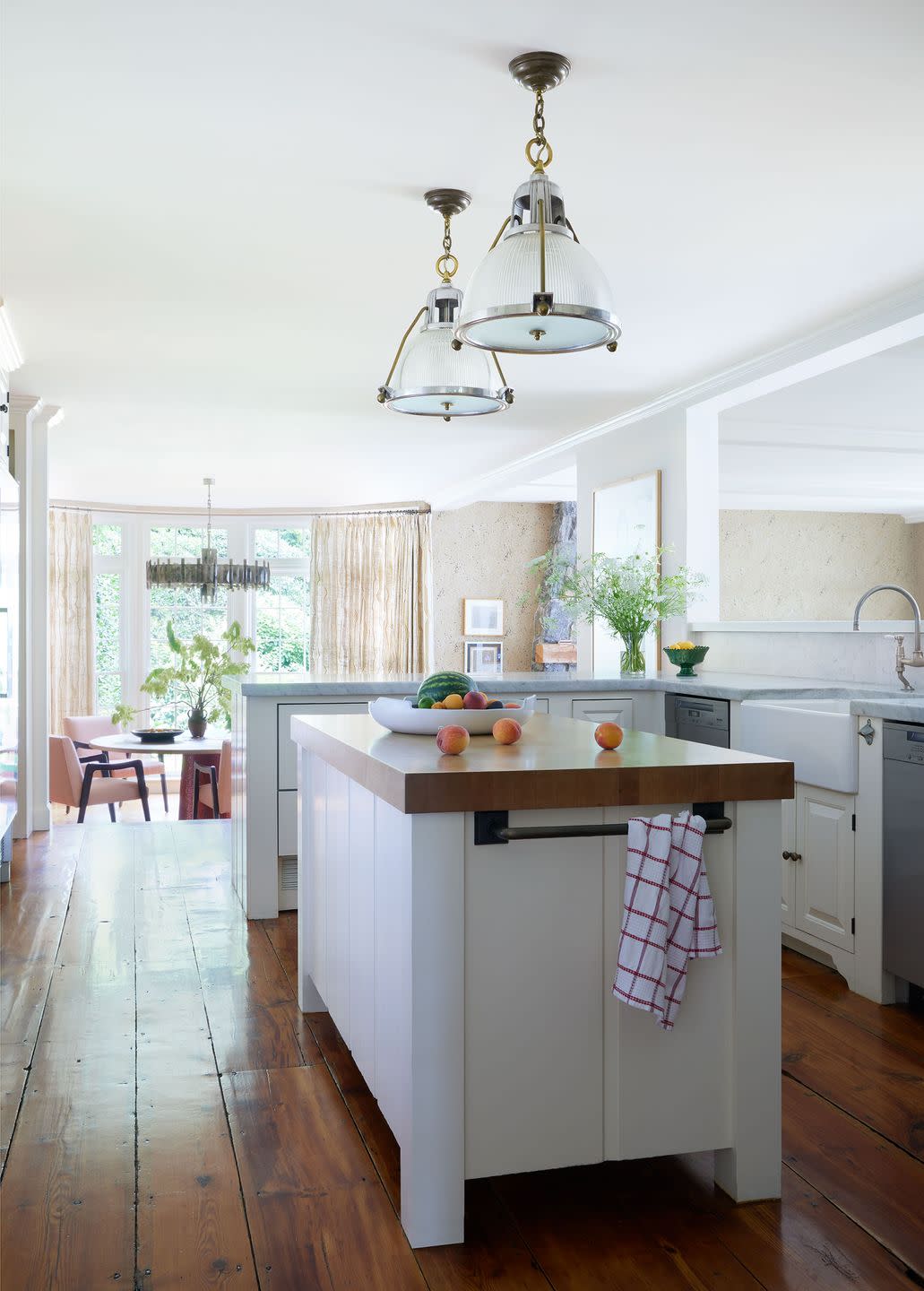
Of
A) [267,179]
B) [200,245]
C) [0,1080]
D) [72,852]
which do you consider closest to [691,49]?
[267,179]

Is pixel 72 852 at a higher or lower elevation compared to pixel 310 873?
lower

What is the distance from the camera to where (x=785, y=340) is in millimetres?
4648

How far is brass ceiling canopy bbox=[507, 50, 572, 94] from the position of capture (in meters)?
2.47

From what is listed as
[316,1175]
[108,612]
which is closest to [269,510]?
[108,612]

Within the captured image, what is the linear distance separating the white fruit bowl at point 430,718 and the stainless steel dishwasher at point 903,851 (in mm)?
1201

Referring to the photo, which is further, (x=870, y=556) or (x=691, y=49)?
(x=870, y=556)

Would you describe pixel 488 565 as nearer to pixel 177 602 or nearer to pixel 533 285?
pixel 177 602

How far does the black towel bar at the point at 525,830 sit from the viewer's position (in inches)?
71.3

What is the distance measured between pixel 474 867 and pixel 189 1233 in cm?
77

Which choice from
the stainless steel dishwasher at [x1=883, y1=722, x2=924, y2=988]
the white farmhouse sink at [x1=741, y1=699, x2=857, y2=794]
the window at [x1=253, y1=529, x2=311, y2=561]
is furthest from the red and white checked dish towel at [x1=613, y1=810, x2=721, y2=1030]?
the window at [x1=253, y1=529, x2=311, y2=561]

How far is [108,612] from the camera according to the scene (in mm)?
10430

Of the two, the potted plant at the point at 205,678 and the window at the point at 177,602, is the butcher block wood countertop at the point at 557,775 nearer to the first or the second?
the potted plant at the point at 205,678

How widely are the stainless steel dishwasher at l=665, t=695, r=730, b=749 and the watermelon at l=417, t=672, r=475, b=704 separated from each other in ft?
4.96

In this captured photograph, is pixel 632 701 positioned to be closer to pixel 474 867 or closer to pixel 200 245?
pixel 200 245
